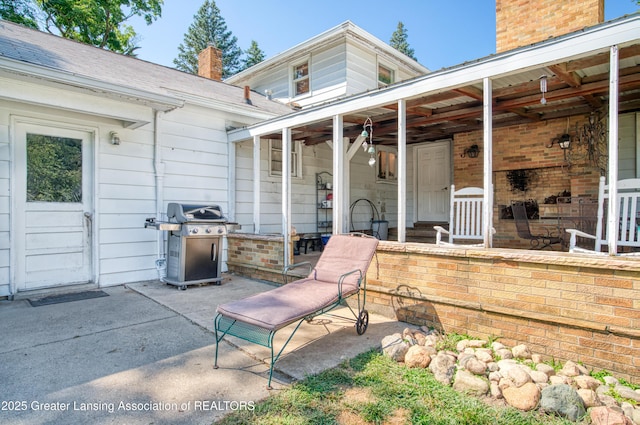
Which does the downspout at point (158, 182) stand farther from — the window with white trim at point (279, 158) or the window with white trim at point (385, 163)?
the window with white trim at point (385, 163)

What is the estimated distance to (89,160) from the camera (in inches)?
208

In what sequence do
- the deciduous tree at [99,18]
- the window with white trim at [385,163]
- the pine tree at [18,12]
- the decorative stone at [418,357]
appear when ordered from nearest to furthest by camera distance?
the decorative stone at [418,357]
the window with white trim at [385,163]
the pine tree at [18,12]
the deciduous tree at [99,18]

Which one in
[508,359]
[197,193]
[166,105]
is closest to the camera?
[508,359]

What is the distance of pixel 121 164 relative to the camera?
5492 millimetres

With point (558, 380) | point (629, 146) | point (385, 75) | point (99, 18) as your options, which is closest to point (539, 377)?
point (558, 380)

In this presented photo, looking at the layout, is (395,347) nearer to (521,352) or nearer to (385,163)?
(521,352)

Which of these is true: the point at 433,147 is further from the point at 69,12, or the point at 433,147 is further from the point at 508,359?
the point at 69,12

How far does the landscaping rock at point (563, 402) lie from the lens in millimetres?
2185

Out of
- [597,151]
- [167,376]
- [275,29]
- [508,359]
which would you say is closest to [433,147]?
[597,151]

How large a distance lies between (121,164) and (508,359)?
5.61 meters

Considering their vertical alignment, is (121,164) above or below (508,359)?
above

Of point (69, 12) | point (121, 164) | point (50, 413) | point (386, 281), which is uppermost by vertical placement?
point (69, 12)

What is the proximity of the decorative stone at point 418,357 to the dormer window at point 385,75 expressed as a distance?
8429 mm

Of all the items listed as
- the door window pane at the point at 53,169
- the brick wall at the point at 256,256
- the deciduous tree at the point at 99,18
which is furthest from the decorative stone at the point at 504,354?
the deciduous tree at the point at 99,18
